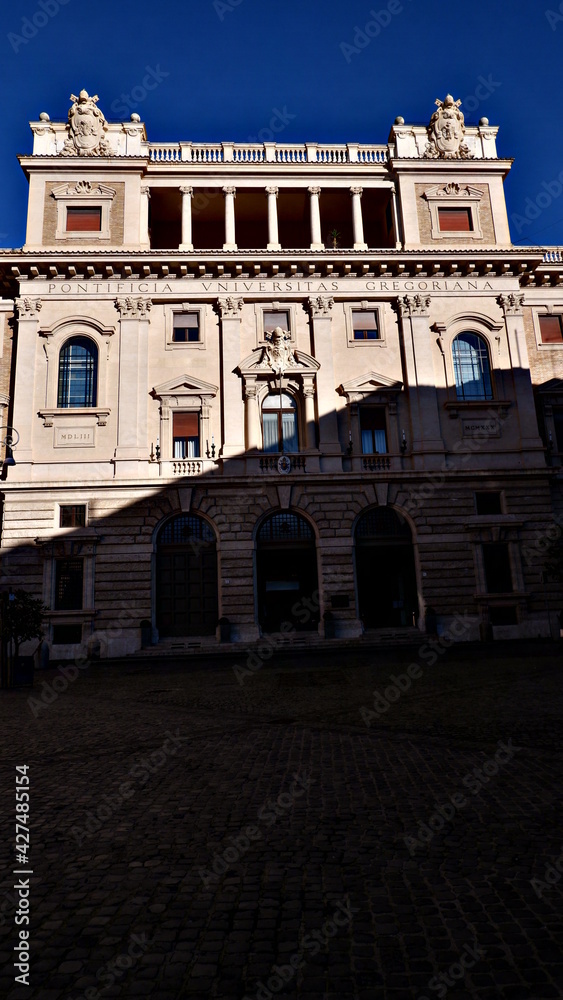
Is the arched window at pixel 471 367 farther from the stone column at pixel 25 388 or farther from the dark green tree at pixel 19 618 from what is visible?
the dark green tree at pixel 19 618

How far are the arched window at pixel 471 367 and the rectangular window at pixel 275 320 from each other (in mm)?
8152

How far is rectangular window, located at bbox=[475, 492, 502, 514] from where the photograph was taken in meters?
26.8

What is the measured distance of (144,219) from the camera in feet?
94.2

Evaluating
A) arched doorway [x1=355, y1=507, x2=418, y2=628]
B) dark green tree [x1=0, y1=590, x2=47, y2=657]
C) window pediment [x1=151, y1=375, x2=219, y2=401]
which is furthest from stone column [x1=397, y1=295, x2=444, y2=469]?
dark green tree [x1=0, y1=590, x2=47, y2=657]

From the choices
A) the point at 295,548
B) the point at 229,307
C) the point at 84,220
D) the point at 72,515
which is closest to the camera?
the point at 72,515

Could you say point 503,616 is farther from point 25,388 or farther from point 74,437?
point 25,388

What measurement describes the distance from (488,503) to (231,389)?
12.7 m

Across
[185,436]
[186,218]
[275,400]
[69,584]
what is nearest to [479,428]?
[275,400]

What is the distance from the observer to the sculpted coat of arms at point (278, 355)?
89.7ft

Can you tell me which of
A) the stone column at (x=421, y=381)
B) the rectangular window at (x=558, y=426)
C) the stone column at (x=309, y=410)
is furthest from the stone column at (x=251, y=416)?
the rectangular window at (x=558, y=426)

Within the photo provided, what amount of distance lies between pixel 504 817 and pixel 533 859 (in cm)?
89

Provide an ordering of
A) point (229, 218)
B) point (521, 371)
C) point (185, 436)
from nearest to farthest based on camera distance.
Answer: point (185, 436) < point (521, 371) < point (229, 218)

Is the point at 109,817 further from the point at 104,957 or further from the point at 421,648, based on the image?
the point at 421,648

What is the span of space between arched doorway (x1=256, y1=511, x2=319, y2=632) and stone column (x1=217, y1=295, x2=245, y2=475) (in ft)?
10.3
